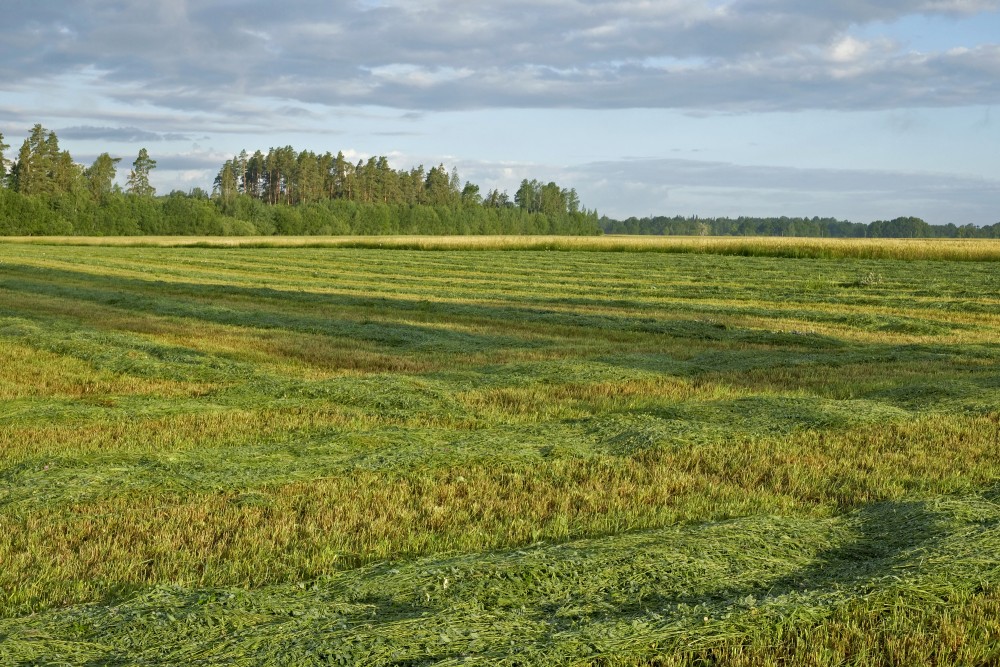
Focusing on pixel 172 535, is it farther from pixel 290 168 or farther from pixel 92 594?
pixel 290 168

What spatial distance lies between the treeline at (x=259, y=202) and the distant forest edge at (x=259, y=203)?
14 centimetres

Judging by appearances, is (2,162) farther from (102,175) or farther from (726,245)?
(726,245)

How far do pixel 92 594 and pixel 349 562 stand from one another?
5.37 feet

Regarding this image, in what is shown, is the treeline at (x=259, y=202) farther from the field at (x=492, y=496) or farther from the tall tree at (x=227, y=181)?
the field at (x=492, y=496)

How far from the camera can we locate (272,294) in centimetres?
2916

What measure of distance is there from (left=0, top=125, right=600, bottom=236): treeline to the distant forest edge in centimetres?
14

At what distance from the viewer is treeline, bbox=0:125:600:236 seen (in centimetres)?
11312

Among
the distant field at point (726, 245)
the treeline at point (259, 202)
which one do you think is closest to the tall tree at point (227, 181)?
the treeline at point (259, 202)

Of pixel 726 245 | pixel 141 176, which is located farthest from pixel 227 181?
pixel 726 245

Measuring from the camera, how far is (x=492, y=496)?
8109 millimetres

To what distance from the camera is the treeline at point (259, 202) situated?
113125 mm

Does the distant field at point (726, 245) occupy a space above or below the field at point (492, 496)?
above

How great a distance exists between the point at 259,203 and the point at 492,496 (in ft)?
411

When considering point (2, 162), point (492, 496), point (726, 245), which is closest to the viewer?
point (492, 496)
